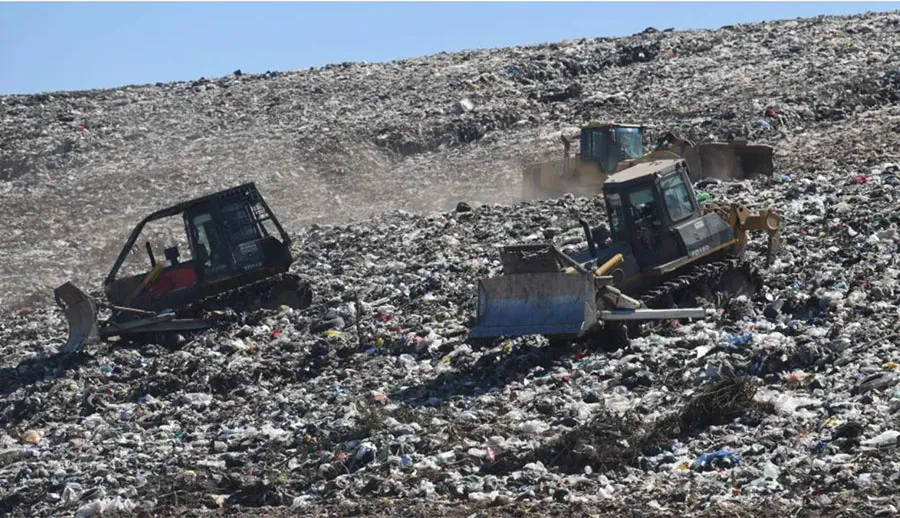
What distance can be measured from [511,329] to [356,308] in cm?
314

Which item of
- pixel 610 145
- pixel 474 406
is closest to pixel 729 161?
pixel 610 145

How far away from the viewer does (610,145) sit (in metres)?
20.1

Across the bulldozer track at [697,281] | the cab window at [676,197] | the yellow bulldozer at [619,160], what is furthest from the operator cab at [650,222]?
the yellow bulldozer at [619,160]

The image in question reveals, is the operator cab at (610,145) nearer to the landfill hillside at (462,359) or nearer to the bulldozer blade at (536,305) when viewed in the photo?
the landfill hillside at (462,359)

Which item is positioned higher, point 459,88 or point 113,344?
point 459,88

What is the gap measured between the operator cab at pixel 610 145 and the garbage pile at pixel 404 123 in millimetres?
1567

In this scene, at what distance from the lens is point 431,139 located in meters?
A: 27.0

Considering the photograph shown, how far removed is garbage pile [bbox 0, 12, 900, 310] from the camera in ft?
74.1

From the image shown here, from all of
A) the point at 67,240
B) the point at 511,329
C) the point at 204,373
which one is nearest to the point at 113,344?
the point at 204,373

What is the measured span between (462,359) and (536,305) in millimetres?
884

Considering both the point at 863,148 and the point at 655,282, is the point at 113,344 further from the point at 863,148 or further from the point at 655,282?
the point at 863,148

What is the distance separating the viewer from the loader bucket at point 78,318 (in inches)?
572

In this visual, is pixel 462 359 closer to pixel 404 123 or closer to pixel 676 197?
pixel 676 197

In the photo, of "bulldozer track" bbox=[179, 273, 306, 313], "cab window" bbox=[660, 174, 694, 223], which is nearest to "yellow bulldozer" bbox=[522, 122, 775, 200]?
"bulldozer track" bbox=[179, 273, 306, 313]
